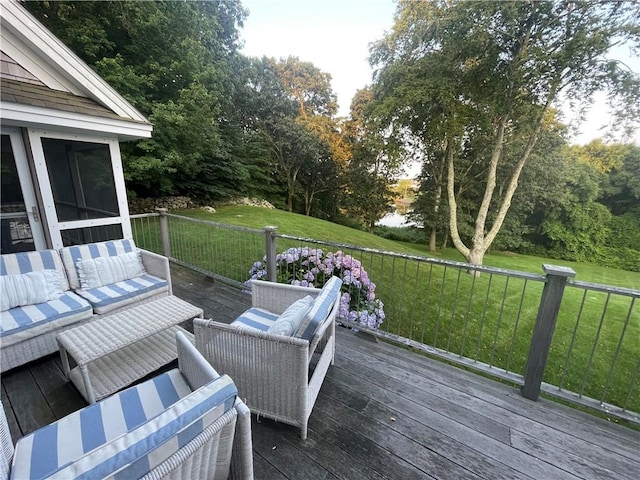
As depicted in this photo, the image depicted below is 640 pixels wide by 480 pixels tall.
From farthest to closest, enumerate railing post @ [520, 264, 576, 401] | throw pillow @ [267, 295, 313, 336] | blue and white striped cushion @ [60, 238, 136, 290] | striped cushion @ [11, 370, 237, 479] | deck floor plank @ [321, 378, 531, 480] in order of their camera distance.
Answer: blue and white striped cushion @ [60, 238, 136, 290] → railing post @ [520, 264, 576, 401] → throw pillow @ [267, 295, 313, 336] → deck floor plank @ [321, 378, 531, 480] → striped cushion @ [11, 370, 237, 479]

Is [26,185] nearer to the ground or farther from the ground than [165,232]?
farther from the ground

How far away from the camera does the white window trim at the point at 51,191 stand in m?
2.99

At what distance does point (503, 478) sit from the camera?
1.55 meters

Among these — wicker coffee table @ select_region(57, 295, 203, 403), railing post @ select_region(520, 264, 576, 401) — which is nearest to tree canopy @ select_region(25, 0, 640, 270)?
wicker coffee table @ select_region(57, 295, 203, 403)

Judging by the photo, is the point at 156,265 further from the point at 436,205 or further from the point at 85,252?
the point at 436,205

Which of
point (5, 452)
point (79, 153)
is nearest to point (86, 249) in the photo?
point (79, 153)

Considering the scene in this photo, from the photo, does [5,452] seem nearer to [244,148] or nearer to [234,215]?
[234,215]

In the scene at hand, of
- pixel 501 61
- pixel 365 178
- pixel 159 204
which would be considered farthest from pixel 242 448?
pixel 365 178

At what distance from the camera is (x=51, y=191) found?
10.3ft

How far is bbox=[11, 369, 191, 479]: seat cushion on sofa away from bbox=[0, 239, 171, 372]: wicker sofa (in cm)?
150

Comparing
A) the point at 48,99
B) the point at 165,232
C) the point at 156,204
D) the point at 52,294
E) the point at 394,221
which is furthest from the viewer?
the point at 394,221

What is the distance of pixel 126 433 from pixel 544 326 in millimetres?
2555

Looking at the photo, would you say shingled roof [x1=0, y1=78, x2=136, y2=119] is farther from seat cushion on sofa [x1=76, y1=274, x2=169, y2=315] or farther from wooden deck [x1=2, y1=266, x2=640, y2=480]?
wooden deck [x1=2, y1=266, x2=640, y2=480]

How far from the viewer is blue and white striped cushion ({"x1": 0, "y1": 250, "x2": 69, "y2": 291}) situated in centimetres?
258
